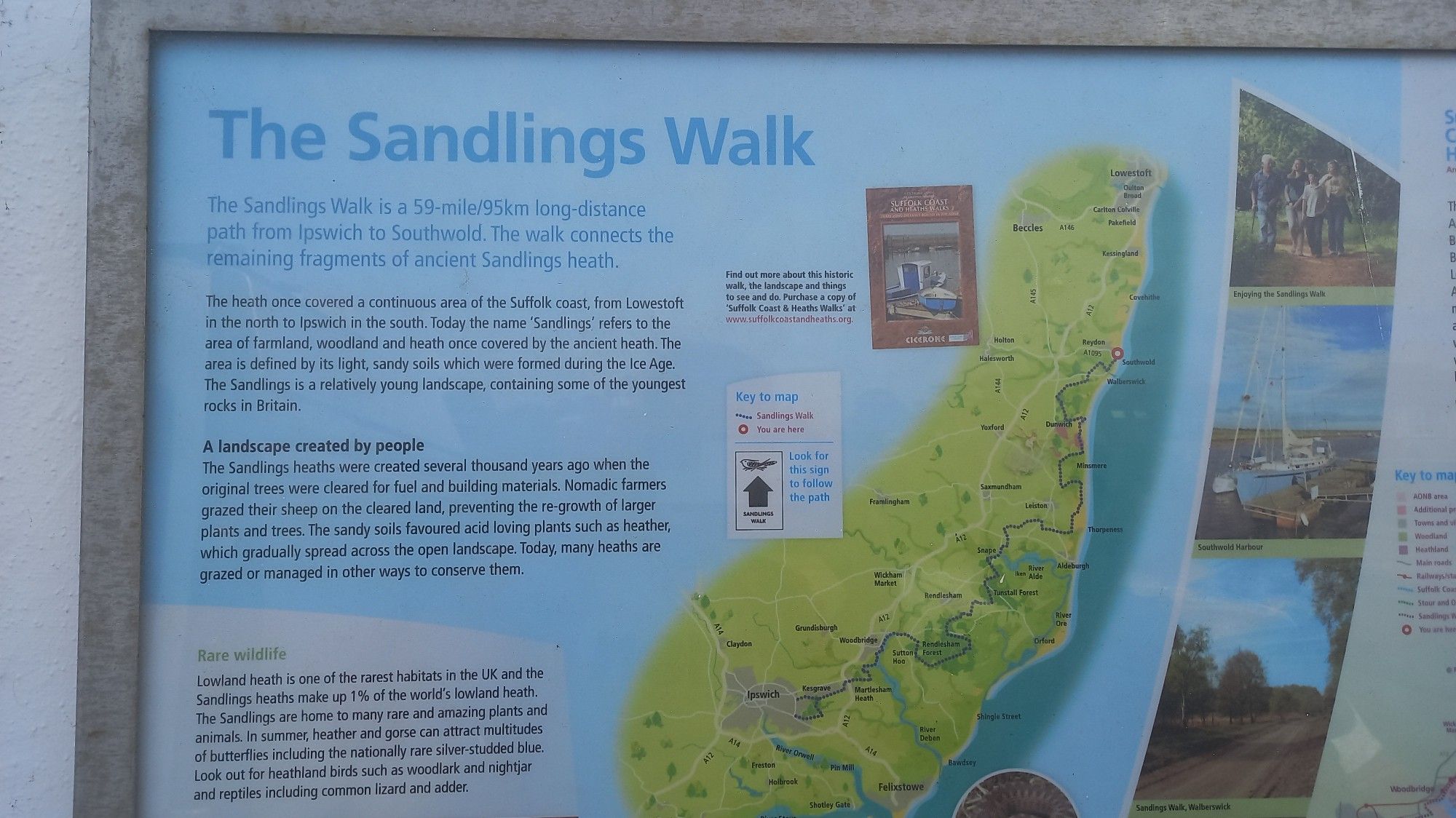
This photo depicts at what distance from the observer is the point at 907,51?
8.96 ft

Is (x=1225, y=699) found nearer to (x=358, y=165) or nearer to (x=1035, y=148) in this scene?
(x=1035, y=148)

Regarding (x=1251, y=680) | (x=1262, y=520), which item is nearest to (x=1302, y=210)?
(x=1262, y=520)

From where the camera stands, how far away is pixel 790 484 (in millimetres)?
2646

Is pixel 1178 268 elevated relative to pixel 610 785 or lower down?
elevated

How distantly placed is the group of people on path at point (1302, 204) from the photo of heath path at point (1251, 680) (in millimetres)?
1002

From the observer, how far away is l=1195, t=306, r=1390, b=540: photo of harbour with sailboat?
2730 mm

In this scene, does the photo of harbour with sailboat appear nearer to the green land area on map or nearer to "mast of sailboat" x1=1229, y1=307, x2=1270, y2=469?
"mast of sailboat" x1=1229, y1=307, x2=1270, y2=469

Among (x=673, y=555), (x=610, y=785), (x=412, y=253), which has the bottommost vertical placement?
(x=610, y=785)

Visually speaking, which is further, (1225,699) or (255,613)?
(1225,699)

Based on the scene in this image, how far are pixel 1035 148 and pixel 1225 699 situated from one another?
1.79 metres

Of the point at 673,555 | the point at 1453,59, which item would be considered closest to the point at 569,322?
the point at 673,555

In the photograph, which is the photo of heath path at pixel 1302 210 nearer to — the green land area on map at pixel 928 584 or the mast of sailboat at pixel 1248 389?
the mast of sailboat at pixel 1248 389

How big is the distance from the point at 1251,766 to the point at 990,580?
100 centimetres

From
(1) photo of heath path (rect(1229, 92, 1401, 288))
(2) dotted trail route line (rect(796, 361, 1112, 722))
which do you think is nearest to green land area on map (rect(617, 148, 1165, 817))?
(2) dotted trail route line (rect(796, 361, 1112, 722))
